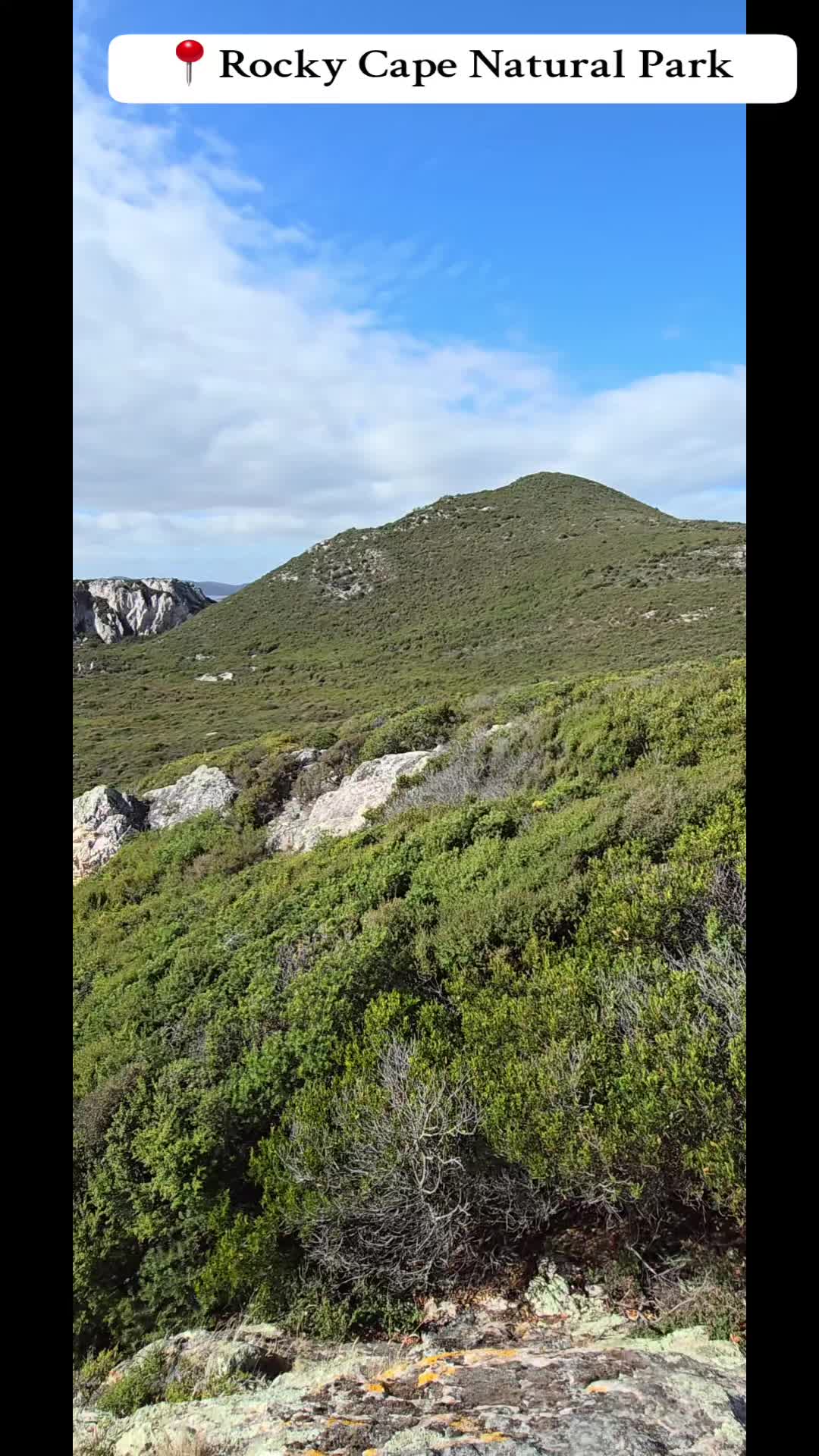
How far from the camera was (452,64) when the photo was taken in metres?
1.31

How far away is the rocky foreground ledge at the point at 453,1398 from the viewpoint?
6.27 feet

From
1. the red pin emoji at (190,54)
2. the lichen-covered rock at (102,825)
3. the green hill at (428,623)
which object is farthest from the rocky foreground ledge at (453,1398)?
the green hill at (428,623)

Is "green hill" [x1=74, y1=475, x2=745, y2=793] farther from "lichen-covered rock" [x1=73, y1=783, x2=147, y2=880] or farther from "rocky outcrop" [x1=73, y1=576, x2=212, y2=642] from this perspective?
"rocky outcrop" [x1=73, y1=576, x2=212, y2=642]

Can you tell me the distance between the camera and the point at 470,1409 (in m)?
2.12

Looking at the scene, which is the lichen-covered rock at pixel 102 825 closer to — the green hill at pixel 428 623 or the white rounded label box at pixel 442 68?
the green hill at pixel 428 623

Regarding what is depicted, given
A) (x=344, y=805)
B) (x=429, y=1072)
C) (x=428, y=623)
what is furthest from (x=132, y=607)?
(x=429, y=1072)

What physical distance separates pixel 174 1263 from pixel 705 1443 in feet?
7.57

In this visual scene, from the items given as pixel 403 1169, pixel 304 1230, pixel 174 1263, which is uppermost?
pixel 403 1169

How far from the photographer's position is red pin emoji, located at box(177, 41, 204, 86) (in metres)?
1.35

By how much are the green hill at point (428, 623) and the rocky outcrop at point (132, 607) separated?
6.92 meters

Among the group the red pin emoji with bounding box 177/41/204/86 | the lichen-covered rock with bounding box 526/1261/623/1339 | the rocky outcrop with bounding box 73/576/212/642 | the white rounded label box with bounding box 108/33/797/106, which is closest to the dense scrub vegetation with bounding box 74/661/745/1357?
the lichen-covered rock with bounding box 526/1261/623/1339

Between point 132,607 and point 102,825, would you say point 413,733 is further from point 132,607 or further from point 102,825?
point 132,607
